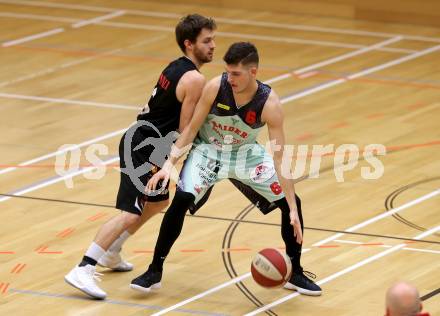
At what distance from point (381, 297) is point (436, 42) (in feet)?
30.6

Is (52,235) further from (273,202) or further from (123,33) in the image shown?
(123,33)

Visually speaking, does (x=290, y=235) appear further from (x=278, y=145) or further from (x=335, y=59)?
(x=335, y=59)

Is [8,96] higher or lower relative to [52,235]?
higher

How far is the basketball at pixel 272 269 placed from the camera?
335 inches

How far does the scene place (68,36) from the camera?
18391mm

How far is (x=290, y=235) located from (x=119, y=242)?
1435mm

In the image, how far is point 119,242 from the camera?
9344 mm

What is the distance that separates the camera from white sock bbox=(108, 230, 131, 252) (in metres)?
A: 9.31

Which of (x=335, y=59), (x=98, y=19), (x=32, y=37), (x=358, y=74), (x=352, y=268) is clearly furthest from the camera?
(x=98, y=19)

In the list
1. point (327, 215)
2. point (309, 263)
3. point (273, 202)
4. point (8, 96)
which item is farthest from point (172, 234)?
point (8, 96)

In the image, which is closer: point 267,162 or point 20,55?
point 267,162

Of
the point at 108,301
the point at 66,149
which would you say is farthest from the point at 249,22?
the point at 108,301

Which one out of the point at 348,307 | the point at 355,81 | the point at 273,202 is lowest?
→ the point at 348,307

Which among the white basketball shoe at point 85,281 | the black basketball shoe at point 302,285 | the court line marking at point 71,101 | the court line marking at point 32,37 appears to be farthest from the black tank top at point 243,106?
the court line marking at point 32,37
